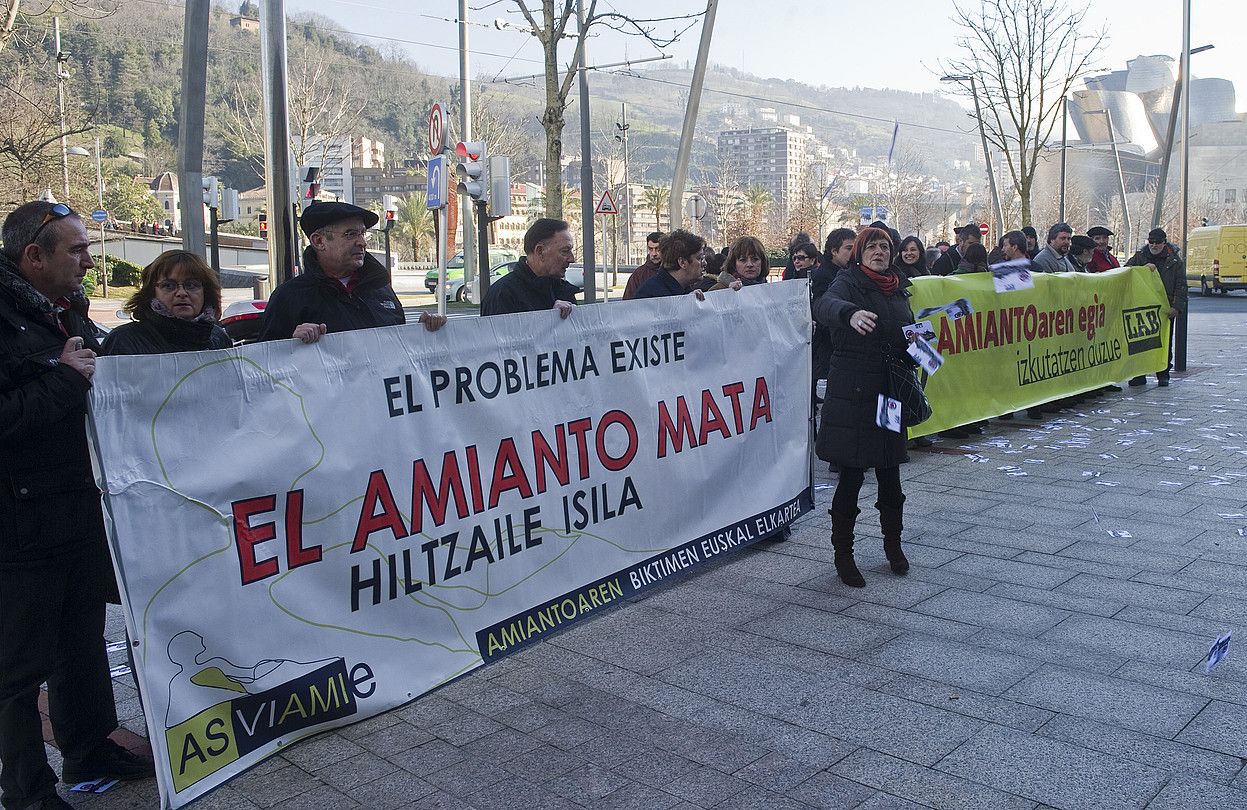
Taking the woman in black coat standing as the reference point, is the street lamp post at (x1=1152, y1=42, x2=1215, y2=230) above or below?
above

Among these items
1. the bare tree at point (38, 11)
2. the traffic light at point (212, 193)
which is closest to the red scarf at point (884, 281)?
the bare tree at point (38, 11)

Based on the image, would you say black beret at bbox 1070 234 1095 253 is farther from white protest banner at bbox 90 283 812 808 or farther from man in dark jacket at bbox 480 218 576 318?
man in dark jacket at bbox 480 218 576 318

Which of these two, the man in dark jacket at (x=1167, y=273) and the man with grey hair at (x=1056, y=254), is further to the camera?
the man in dark jacket at (x=1167, y=273)

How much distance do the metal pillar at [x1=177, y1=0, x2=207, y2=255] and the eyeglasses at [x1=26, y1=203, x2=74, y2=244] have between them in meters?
5.66

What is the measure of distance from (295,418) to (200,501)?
453 millimetres

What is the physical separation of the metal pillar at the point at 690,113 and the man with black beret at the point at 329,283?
13.9m

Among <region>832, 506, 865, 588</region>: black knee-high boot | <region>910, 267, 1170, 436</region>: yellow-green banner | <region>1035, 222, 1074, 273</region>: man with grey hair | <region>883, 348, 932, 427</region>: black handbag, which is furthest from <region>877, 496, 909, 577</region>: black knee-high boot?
<region>1035, 222, 1074, 273</region>: man with grey hair

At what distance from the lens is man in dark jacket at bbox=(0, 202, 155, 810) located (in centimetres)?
317

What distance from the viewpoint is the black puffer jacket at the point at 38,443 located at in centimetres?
312

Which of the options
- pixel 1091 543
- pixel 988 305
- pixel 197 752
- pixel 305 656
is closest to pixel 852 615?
pixel 1091 543

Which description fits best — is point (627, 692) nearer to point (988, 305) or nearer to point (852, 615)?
point (852, 615)

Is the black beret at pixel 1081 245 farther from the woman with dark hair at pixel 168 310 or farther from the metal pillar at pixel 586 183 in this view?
the metal pillar at pixel 586 183

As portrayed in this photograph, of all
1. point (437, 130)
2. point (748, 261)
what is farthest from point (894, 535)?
point (437, 130)

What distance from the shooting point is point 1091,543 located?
6.38 metres
